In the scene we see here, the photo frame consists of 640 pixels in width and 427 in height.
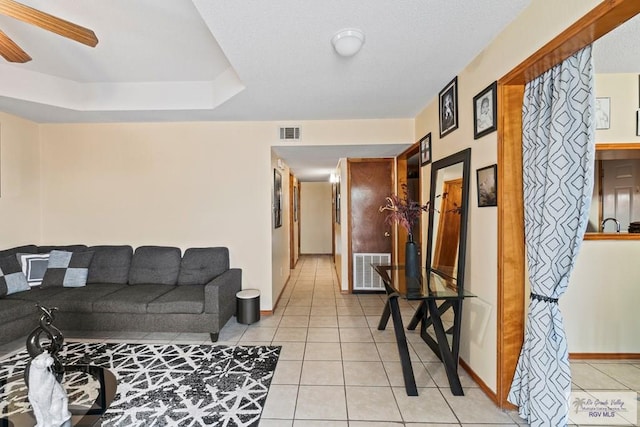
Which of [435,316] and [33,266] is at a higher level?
[33,266]

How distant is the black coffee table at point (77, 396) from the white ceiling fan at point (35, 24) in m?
2.07

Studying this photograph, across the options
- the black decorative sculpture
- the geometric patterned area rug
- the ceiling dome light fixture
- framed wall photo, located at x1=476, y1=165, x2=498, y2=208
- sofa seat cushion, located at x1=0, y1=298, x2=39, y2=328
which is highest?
the ceiling dome light fixture

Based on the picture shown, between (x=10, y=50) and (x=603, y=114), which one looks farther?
(x=603, y=114)

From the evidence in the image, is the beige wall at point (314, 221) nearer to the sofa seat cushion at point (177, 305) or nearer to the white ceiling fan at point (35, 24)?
the sofa seat cushion at point (177, 305)

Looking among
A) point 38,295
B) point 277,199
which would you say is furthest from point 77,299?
point 277,199

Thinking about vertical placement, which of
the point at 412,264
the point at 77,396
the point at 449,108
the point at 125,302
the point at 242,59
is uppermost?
the point at 242,59

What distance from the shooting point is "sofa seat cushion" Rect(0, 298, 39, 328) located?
2.68 m

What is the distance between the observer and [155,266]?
3.60 m

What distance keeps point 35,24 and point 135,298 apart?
7.95 feet

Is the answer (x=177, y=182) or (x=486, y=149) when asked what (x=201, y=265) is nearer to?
(x=177, y=182)

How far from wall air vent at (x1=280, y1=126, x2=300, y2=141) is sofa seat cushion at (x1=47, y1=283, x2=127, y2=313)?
2.66 meters

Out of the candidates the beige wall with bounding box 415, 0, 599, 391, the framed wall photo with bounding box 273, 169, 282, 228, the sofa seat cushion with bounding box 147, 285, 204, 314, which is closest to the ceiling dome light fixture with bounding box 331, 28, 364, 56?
the beige wall with bounding box 415, 0, 599, 391

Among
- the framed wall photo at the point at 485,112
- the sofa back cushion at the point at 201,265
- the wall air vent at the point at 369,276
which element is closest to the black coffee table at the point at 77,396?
the sofa back cushion at the point at 201,265

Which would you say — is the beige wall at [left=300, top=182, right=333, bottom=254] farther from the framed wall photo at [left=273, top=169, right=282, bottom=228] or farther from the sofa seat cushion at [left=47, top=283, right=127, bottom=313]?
the sofa seat cushion at [left=47, top=283, right=127, bottom=313]
